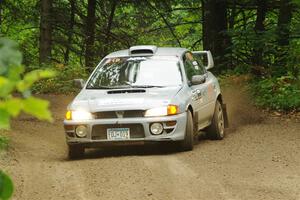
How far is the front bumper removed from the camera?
962 centimetres

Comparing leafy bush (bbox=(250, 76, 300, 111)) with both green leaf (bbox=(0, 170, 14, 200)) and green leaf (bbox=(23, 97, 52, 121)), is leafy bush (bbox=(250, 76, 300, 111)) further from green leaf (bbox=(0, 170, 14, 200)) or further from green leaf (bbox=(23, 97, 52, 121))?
green leaf (bbox=(23, 97, 52, 121))

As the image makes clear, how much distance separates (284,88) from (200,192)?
9.45 metres

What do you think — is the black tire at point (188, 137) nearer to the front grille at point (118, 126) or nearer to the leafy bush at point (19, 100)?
the front grille at point (118, 126)

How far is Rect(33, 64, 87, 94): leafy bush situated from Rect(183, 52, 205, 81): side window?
824 centimetres

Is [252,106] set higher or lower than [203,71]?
lower

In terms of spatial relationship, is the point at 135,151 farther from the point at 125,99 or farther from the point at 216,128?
the point at 216,128

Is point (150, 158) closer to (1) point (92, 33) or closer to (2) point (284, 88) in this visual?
(2) point (284, 88)

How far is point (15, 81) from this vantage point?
4.61 feet

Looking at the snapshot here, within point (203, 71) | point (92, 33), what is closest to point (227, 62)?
point (92, 33)

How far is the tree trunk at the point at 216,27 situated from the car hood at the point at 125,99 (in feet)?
38.9

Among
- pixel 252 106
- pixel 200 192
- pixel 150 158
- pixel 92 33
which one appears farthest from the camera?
pixel 92 33

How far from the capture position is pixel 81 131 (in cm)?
984

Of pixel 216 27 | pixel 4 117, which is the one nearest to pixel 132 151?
pixel 4 117

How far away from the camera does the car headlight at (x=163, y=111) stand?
968cm
